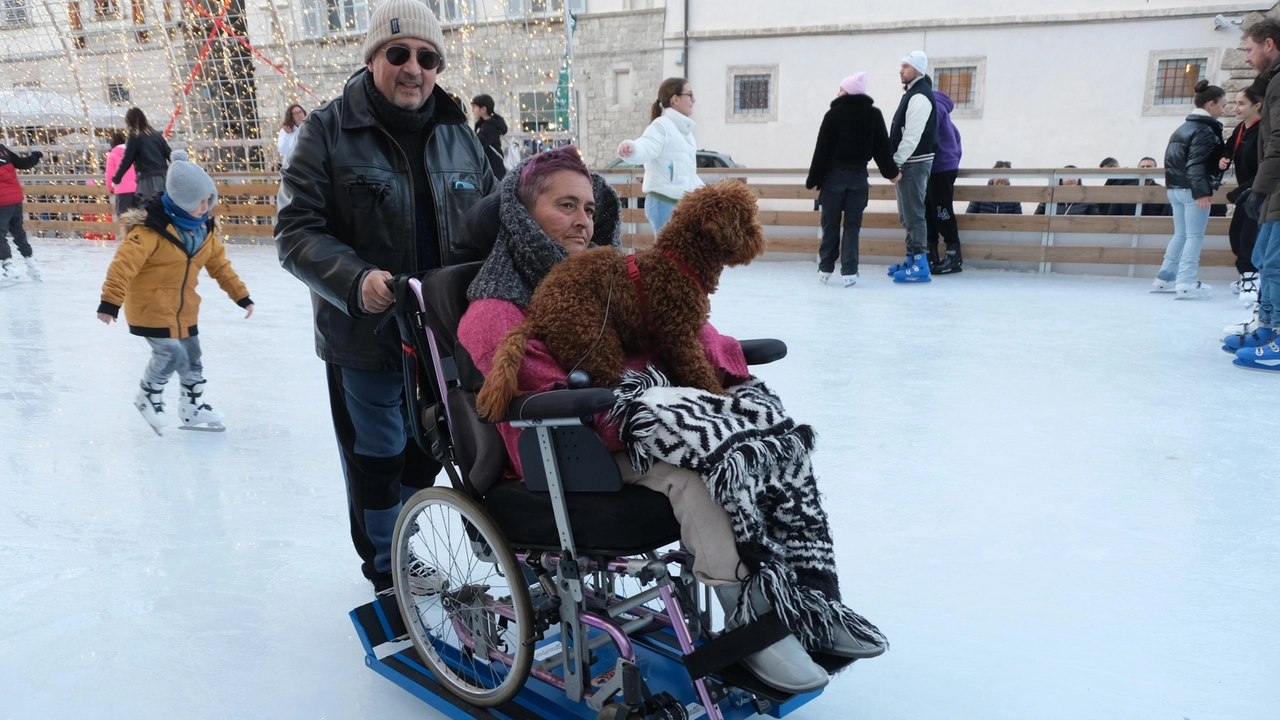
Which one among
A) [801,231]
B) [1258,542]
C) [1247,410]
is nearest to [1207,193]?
[1247,410]

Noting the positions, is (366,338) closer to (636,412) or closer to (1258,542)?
(636,412)

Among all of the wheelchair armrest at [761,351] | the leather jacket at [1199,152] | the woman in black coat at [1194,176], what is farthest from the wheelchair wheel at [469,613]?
the leather jacket at [1199,152]

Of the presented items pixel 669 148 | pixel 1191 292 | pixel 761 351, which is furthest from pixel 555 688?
pixel 1191 292

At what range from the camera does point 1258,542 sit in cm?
215

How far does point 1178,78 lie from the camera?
13.8 metres

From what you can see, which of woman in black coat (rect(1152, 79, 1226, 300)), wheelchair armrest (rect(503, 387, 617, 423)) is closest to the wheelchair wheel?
wheelchair armrest (rect(503, 387, 617, 423))

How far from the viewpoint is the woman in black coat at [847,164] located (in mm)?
5965

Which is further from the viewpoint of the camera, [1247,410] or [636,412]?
[1247,410]

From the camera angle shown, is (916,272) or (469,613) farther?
(916,272)

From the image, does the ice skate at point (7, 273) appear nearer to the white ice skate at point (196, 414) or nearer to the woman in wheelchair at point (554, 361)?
the white ice skate at point (196, 414)

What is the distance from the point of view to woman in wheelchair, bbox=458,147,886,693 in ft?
4.01

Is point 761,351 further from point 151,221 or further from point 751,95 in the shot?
point 751,95

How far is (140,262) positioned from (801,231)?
5.73 m

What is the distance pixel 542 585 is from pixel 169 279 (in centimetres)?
235
